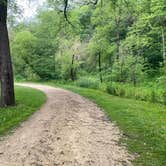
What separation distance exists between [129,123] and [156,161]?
144 inches

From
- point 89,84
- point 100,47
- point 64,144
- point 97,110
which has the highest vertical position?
point 100,47

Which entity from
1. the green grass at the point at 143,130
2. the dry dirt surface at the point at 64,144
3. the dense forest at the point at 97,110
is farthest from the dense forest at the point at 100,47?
the dry dirt surface at the point at 64,144


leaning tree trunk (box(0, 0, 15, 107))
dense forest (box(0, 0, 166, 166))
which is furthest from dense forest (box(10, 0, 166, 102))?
leaning tree trunk (box(0, 0, 15, 107))

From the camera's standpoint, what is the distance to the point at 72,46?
33500 mm

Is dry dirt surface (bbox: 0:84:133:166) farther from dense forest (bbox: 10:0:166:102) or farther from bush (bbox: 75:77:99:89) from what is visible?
bush (bbox: 75:77:99:89)

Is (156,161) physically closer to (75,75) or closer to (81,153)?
(81,153)

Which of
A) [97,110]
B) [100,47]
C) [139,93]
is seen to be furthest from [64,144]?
[100,47]

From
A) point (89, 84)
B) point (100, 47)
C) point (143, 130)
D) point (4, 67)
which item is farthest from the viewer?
point (100, 47)

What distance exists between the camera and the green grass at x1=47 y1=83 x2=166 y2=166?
6.18 metres

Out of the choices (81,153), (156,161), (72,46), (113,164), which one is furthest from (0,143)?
(72,46)

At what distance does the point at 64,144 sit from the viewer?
22.0ft

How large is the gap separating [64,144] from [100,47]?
2071cm

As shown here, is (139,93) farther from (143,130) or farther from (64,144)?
(64,144)

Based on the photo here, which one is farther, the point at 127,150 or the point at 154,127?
the point at 154,127
